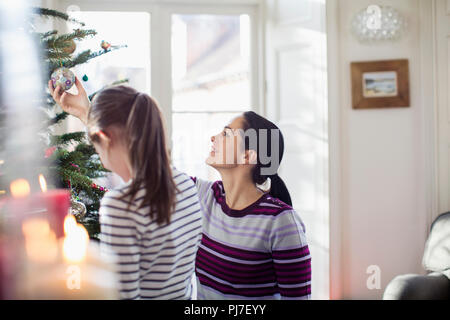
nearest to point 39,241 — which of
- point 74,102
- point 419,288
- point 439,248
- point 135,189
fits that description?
point 135,189

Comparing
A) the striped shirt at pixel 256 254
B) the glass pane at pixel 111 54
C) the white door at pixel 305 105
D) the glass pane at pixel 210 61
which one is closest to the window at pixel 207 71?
the glass pane at pixel 210 61

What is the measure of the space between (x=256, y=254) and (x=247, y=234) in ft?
0.13

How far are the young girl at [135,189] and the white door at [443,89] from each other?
60.0 inches

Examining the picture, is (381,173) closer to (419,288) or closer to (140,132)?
(419,288)

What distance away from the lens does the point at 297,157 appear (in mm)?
1918

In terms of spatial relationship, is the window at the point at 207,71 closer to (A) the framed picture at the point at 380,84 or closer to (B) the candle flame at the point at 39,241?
(A) the framed picture at the point at 380,84

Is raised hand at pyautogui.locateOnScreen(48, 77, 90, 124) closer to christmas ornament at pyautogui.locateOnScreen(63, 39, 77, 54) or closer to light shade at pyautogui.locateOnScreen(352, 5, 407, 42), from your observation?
christmas ornament at pyautogui.locateOnScreen(63, 39, 77, 54)

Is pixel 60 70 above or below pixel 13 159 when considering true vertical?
above

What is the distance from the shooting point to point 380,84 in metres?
1.87

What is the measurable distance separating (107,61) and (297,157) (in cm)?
101

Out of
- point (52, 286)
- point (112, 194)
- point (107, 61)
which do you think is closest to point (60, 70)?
point (112, 194)

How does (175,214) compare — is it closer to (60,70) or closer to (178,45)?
(60,70)

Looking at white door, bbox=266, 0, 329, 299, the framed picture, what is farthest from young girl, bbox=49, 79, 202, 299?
the framed picture

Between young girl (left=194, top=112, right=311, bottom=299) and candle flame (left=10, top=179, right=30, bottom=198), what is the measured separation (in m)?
0.41
